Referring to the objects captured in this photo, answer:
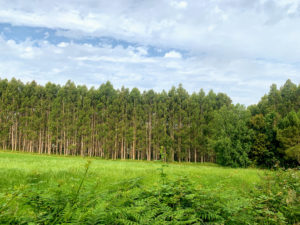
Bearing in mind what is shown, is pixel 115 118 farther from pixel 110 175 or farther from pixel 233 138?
pixel 110 175

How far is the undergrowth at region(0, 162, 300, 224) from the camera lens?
1.83 metres

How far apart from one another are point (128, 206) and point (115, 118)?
49.1 meters

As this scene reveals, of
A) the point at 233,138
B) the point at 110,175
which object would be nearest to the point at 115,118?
the point at 233,138

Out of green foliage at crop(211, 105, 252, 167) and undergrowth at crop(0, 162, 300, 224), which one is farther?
green foliage at crop(211, 105, 252, 167)

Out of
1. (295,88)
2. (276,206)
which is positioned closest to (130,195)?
(276,206)

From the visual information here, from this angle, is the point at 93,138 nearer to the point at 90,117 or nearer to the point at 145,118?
the point at 90,117

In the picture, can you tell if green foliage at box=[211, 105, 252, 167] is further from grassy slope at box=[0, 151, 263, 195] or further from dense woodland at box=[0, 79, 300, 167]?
grassy slope at box=[0, 151, 263, 195]

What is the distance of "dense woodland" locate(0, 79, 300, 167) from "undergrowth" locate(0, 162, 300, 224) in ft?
139

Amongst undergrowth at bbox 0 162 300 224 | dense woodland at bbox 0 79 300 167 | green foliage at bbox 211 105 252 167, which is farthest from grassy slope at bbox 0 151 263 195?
dense woodland at bbox 0 79 300 167

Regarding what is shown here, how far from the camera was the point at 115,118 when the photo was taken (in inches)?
2012

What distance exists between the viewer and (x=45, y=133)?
53719 millimetres

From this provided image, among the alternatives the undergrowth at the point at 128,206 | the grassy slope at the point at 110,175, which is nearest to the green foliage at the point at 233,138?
the grassy slope at the point at 110,175

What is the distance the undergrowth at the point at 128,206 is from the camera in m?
1.83

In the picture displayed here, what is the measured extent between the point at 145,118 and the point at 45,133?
27474mm
